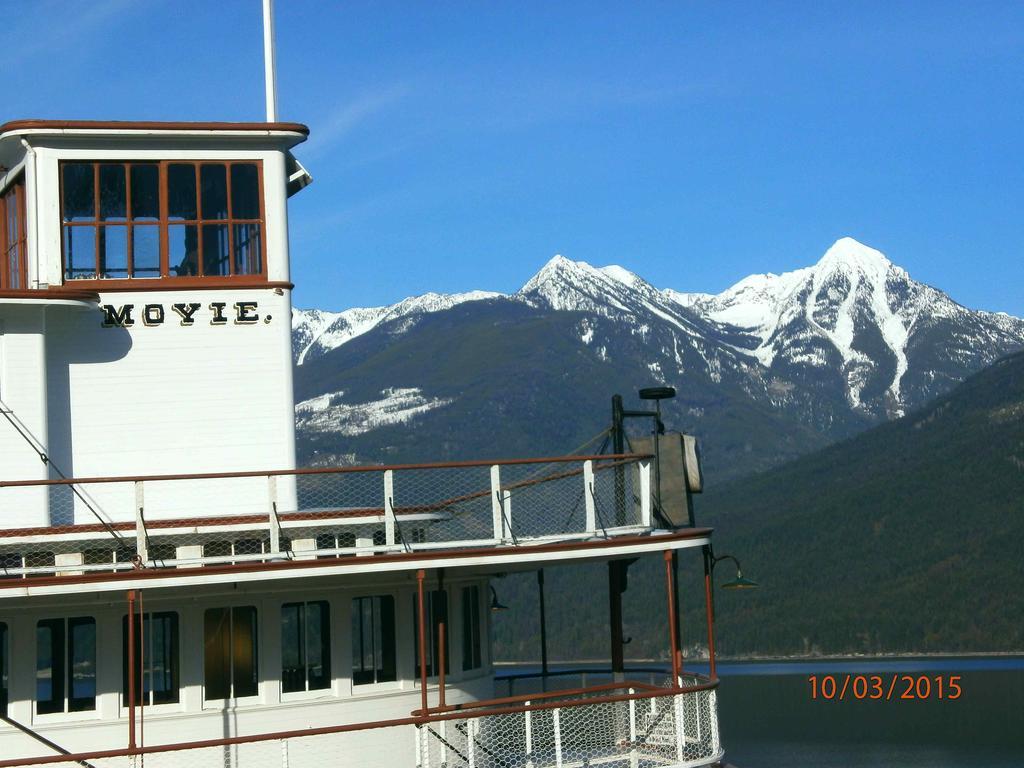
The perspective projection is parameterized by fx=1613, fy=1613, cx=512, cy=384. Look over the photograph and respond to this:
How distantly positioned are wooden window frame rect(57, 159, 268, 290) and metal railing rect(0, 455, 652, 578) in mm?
2476

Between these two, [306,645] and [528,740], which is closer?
[528,740]

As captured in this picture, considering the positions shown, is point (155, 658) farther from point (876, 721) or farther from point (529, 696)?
point (876, 721)

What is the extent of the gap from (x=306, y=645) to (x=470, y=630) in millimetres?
2464

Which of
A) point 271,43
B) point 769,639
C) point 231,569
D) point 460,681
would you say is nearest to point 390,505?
point 231,569

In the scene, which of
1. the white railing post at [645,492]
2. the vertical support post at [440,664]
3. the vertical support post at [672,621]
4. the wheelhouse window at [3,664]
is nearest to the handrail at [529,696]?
the vertical support post at [440,664]

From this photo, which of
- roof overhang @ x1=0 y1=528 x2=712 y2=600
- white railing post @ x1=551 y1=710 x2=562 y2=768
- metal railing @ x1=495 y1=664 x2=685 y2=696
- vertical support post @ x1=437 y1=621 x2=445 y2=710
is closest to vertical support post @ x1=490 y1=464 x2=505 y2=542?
roof overhang @ x1=0 y1=528 x2=712 y2=600

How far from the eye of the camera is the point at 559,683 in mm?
26312

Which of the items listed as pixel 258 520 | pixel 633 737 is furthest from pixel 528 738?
pixel 258 520

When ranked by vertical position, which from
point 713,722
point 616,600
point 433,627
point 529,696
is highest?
point 616,600

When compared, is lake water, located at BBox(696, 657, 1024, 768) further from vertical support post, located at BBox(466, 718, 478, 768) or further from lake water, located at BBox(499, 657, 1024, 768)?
vertical support post, located at BBox(466, 718, 478, 768)

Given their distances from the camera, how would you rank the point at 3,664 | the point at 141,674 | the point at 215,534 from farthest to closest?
the point at 215,534 < the point at 3,664 < the point at 141,674

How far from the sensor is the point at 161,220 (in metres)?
20.2

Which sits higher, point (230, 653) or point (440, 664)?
point (230, 653)

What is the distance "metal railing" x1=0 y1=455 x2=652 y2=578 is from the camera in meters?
17.0
